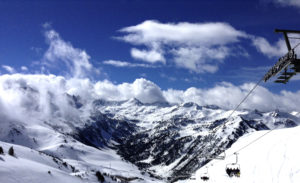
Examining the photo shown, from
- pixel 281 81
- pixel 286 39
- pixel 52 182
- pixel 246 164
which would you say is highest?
pixel 286 39

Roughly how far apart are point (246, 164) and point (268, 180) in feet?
42.5

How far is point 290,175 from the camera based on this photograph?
3372cm

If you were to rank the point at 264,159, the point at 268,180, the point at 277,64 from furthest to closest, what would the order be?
the point at 264,159 < the point at 268,180 < the point at 277,64

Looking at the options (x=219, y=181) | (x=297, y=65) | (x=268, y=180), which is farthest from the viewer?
(x=219, y=181)

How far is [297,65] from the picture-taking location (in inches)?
631

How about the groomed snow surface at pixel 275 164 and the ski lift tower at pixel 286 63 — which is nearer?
the ski lift tower at pixel 286 63

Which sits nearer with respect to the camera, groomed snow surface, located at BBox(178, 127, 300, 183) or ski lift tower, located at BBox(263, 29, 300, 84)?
ski lift tower, located at BBox(263, 29, 300, 84)

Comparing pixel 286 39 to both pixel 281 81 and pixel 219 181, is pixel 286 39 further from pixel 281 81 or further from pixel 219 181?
pixel 219 181

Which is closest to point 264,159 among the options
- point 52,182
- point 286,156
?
point 286,156

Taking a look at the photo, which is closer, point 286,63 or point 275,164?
point 286,63

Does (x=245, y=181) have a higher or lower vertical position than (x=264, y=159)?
lower

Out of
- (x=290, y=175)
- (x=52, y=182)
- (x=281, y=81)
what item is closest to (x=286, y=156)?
(x=290, y=175)

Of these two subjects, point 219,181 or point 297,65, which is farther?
point 219,181

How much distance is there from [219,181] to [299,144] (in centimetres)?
2048
